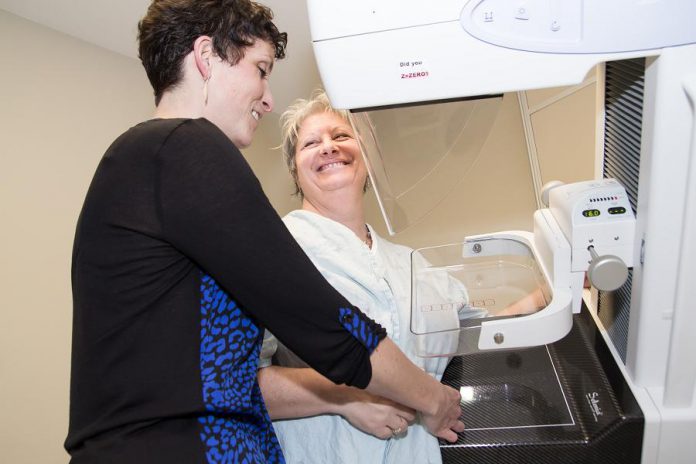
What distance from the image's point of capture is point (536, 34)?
789 mm

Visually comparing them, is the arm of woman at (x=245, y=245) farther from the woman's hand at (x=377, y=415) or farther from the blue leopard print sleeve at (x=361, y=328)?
the woman's hand at (x=377, y=415)

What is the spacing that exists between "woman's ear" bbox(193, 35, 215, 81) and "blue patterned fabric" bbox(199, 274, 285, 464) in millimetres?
316

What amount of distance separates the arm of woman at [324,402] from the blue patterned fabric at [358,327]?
280 mm

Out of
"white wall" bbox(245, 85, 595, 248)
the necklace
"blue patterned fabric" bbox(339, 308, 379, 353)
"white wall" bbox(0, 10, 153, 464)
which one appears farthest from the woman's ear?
"white wall" bbox(245, 85, 595, 248)

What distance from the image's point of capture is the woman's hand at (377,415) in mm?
1086

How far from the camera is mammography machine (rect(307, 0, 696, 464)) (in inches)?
31.2

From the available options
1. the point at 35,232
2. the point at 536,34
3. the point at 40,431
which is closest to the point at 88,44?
the point at 35,232

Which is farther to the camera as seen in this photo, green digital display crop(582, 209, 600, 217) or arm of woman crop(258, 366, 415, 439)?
arm of woman crop(258, 366, 415, 439)

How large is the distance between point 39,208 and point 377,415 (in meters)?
1.23

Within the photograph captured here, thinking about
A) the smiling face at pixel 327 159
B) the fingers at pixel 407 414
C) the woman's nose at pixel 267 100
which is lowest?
the fingers at pixel 407 414

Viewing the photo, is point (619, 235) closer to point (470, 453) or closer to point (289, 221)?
point (470, 453)

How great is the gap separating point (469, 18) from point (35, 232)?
1.46m

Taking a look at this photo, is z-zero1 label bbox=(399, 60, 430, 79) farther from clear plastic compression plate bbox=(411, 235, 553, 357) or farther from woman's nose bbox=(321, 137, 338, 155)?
woman's nose bbox=(321, 137, 338, 155)

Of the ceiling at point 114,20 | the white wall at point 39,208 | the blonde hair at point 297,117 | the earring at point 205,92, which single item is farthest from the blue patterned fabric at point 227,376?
the ceiling at point 114,20
